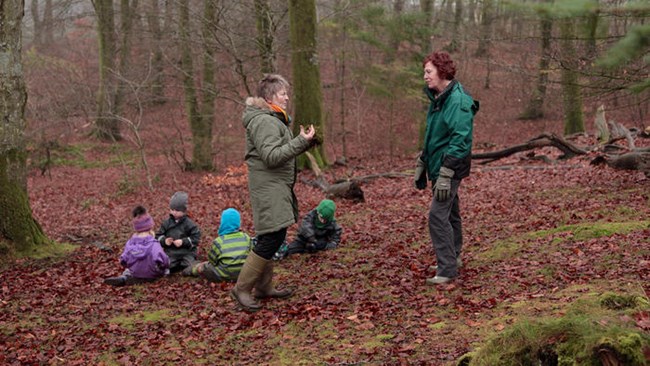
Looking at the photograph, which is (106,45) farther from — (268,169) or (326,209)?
(268,169)

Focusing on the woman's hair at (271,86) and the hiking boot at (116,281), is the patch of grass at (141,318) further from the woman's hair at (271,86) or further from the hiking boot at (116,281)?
the woman's hair at (271,86)

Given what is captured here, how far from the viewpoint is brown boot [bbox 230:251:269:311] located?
596 centimetres

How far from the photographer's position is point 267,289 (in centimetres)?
629

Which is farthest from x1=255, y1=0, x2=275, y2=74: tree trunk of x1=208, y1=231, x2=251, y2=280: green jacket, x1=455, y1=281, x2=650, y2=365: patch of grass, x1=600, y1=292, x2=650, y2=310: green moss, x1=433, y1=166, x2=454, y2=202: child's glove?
x1=455, y1=281, x2=650, y2=365: patch of grass

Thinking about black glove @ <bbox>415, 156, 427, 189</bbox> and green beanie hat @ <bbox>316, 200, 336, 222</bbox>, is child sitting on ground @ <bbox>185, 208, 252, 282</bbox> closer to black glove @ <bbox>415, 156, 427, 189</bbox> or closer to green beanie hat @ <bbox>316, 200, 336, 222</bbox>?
green beanie hat @ <bbox>316, 200, 336, 222</bbox>

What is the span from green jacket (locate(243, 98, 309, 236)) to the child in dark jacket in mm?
2190

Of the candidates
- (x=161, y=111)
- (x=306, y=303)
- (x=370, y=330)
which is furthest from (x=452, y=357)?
(x=161, y=111)

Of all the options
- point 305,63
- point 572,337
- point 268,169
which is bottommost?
point 572,337

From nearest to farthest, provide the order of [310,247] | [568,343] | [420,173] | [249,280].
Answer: [568,343] → [249,280] → [420,173] → [310,247]

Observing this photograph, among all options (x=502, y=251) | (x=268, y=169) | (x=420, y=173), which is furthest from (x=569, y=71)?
(x=268, y=169)

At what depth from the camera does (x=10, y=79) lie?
832 cm

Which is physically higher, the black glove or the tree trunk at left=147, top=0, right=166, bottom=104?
the tree trunk at left=147, top=0, right=166, bottom=104

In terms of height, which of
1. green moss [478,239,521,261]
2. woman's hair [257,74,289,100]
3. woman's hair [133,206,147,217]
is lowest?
green moss [478,239,521,261]

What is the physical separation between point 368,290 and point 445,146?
1631 millimetres
